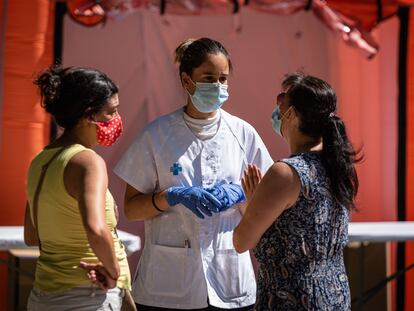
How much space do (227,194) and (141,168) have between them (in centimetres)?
34

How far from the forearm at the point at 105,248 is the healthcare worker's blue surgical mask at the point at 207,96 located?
0.79m

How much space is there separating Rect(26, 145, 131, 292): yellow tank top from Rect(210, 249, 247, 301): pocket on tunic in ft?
1.78

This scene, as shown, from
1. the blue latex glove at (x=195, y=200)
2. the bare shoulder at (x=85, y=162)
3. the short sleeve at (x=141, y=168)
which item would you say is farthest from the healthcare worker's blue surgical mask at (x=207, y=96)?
the bare shoulder at (x=85, y=162)

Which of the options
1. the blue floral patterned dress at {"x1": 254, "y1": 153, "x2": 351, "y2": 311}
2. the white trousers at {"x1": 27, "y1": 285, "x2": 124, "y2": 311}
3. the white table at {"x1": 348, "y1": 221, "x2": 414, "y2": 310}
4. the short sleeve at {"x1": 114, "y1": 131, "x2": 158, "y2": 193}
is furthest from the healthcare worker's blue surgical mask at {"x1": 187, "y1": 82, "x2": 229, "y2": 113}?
the white table at {"x1": 348, "y1": 221, "x2": 414, "y2": 310}

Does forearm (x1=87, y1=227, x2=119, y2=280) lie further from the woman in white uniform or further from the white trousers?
the woman in white uniform

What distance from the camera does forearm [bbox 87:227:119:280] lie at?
210cm

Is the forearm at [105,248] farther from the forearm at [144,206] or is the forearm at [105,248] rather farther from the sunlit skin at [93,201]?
the forearm at [144,206]

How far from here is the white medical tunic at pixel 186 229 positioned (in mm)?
2717

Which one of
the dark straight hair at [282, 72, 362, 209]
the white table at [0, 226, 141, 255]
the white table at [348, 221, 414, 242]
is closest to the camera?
the dark straight hair at [282, 72, 362, 209]

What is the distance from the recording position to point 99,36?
4.29 meters

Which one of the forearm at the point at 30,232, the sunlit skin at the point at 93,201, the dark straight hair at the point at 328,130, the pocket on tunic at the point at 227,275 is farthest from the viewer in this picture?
the pocket on tunic at the point at 227,275

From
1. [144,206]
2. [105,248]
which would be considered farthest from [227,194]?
[105,248]

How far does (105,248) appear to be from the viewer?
2131 millimetres

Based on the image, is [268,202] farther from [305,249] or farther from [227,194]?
[227,194]
